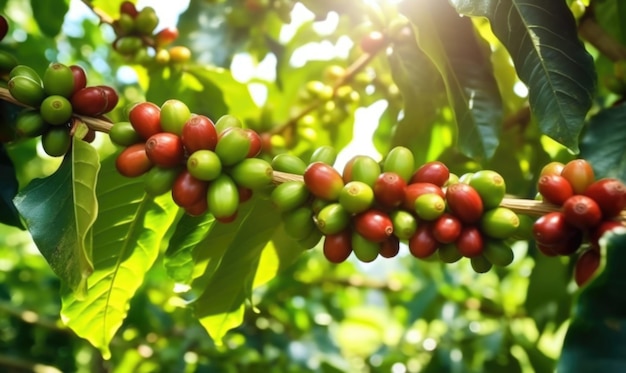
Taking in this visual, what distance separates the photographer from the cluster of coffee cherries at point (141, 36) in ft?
7.30

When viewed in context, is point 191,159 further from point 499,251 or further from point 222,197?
point 499,251

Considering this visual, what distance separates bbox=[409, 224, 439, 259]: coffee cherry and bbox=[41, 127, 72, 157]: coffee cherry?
72cm

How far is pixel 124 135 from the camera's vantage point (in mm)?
1332

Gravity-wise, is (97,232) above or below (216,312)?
above

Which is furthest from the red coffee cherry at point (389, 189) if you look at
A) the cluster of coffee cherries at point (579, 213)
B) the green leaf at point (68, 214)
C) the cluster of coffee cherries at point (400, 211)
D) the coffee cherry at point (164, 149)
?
the green leaf at point (68, 214)

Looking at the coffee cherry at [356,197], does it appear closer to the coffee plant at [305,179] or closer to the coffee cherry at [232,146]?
the coffee plant at [305,179]

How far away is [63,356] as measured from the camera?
10.6 ft

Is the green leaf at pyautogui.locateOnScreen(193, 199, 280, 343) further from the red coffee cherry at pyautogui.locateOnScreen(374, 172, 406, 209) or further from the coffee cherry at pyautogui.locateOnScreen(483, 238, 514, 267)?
the coffee cherry at pyautogui.locateOnScreen(483, 238, 514, 267)

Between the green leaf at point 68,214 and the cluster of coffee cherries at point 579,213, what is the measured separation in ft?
2.68

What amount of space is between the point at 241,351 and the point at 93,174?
68.7 inches

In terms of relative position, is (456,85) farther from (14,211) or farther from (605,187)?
(14,211)

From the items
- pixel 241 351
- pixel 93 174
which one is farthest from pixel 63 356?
pixel 93 174

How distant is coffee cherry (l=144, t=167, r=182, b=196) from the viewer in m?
1.31

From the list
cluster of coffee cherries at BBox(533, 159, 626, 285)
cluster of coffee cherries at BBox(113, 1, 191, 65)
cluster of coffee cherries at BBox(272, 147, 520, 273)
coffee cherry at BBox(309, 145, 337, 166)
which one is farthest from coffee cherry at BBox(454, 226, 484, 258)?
cluster of coffee cherries at BBox(113, 1, 191, 65)
